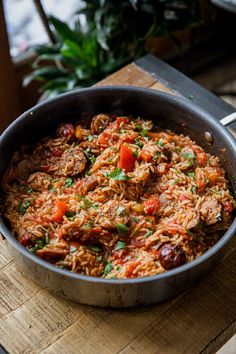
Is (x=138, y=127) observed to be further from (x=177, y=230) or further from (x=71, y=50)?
(x=71, y=50)

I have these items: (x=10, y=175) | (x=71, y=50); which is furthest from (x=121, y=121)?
(x=71, y=50)

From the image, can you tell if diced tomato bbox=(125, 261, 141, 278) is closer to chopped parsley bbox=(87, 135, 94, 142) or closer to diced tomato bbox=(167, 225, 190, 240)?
diced tomato bbox=(167, 225, 190, 240)

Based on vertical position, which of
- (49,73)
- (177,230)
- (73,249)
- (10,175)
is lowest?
(49,73)

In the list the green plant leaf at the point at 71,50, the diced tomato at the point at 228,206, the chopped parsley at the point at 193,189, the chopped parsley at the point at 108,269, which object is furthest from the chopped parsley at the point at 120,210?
the green plant leaf at the point at 71,50

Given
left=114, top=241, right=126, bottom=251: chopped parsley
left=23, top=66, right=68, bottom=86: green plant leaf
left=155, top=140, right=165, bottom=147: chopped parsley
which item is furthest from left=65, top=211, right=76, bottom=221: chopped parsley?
left=23, top=66, right=68, bottom=86: green plant leaf

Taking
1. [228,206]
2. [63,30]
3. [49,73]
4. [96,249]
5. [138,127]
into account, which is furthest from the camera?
[49,73]

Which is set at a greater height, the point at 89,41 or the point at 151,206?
the point at 151,206

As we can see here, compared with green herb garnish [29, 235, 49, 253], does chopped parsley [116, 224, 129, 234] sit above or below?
below

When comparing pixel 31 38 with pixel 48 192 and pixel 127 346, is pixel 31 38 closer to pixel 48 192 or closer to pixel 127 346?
pixel 48 192
